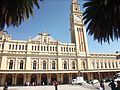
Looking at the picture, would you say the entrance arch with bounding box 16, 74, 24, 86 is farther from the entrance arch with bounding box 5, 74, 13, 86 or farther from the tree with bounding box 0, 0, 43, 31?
the tree with bounding box 0, 0, 43, 31

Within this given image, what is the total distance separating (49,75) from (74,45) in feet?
53.1

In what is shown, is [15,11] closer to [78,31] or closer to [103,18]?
[103,18]

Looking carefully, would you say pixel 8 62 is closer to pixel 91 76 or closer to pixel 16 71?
pixel 16 71

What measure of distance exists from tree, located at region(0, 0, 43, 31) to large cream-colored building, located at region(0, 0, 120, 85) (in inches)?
1728

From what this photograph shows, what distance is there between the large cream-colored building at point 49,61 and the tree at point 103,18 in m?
44.6

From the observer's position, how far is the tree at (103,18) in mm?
12007

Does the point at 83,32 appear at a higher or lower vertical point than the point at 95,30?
higher

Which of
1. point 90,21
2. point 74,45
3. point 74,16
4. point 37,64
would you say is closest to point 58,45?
point 74,45

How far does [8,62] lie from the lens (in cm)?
5641

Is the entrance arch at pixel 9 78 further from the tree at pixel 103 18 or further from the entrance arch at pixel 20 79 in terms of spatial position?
the tree at pixel 103 18

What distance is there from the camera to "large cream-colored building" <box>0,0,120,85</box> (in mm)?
56656

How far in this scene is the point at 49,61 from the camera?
60656 millimetres

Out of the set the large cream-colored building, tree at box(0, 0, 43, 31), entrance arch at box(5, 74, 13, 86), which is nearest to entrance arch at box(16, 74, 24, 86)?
the large cream-colored building

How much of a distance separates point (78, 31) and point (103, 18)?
58.0 m
